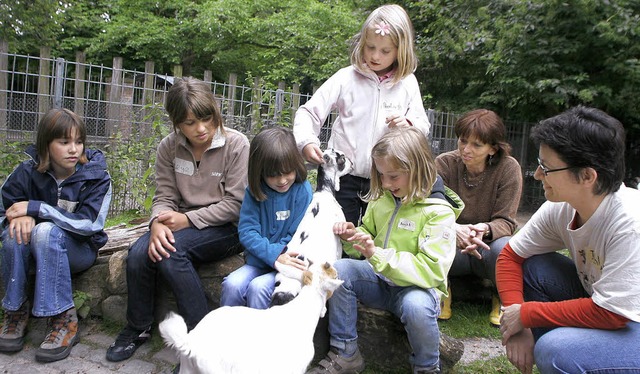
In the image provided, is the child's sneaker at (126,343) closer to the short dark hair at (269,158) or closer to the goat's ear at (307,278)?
the short dark hair at (269,158)

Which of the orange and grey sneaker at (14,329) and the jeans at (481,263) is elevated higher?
the jeans at (481,263)

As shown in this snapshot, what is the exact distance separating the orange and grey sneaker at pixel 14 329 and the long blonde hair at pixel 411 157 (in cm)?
235

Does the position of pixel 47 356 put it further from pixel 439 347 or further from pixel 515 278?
pixel 515 278

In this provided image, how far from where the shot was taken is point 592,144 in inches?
82.3

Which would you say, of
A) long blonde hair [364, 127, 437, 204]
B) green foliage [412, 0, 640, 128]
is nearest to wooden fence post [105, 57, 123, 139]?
long blonde hair [364, 127, 437, 204]

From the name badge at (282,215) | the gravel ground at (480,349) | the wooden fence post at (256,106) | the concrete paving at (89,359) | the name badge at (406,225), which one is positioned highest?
the wooden fence post at (256,106)

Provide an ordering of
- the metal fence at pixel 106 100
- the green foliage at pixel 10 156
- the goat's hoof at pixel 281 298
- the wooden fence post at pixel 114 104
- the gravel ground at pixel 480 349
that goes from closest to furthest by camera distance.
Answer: the goat's hoof at pixel 281 298, the gravel ground at pixel 480 349, the green foliage at pixel 10 156, the metal fence at pixel 106 100, the wooden fence post at pixel 114 104

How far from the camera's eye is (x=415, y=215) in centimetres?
278

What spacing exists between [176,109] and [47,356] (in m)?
1.61

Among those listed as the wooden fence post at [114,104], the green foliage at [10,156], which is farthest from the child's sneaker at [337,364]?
the wooden fence post at [114,104]

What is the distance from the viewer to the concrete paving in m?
2.93

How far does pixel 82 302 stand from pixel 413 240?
2.19 metres

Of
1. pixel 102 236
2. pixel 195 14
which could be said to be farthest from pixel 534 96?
pixel 195 14

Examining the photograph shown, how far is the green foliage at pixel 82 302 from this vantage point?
3367mm
